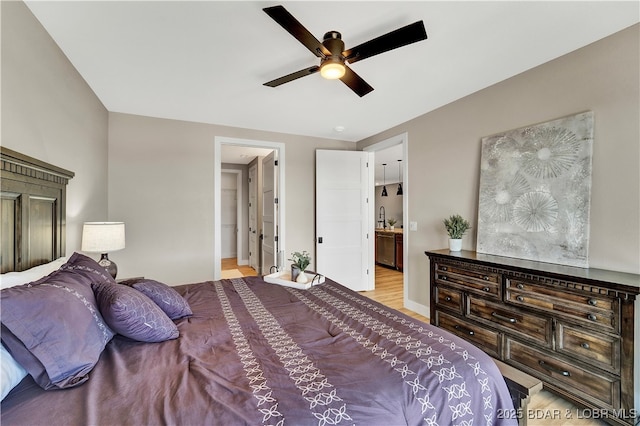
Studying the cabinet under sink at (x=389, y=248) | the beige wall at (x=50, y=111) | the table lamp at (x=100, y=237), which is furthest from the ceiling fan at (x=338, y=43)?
the cabinet under sink at (x=389, y=248)

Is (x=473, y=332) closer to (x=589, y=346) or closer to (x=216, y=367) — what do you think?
(x=589, y=346)

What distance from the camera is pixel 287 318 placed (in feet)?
5.39

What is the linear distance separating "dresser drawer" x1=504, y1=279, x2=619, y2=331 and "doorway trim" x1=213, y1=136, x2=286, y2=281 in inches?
114

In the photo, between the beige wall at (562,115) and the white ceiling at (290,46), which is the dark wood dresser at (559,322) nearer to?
the beige wall at (562,115)

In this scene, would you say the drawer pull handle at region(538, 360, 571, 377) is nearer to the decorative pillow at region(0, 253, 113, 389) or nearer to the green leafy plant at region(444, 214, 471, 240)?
the green leafy plant at region(444, 214, 471, 240)

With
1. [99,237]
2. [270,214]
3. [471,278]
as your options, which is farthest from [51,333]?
[270,214]

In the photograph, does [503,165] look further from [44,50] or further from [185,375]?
[44,50]

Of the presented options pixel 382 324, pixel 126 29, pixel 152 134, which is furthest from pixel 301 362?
pixel 152 134

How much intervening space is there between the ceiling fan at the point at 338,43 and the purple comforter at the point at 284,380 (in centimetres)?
156

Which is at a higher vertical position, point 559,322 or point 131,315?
point 131,315

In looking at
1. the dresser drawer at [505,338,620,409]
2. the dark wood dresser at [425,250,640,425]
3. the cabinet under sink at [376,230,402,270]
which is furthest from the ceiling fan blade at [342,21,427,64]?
the cabinet under sink at [376,230,402,270]

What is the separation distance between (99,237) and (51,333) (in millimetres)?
1564

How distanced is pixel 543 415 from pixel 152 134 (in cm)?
459

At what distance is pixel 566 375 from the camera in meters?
1.89
